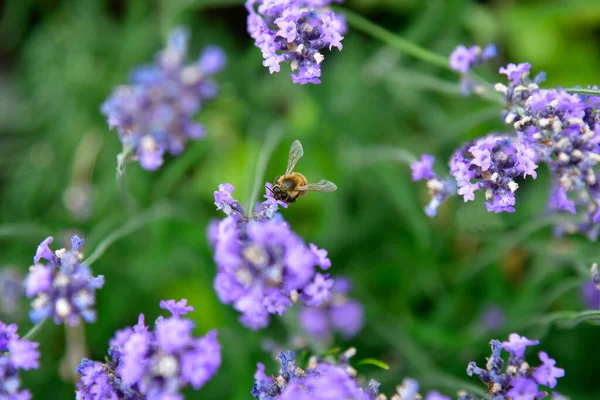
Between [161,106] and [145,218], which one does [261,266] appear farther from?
[145,218]

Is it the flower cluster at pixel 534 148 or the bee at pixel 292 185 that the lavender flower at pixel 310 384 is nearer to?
the bee at pixel 292 185

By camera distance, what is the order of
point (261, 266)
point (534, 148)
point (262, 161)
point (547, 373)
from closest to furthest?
1. point (261, 266)
2. point (547, 373)
3. point (534, 148)
4. point (262, 161)

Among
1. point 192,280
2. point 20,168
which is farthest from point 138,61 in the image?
point 192,280

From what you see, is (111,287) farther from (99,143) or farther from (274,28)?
(274,28)

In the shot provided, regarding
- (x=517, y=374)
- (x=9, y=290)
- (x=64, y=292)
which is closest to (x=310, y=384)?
(x=517, y=374)

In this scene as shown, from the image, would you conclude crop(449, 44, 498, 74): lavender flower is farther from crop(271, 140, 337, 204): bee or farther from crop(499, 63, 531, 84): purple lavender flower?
crop(271, 140, 337, 204): bee

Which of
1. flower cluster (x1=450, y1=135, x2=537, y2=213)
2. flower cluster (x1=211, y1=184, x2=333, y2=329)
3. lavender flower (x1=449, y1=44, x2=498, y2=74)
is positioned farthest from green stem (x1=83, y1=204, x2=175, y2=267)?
lavender flower (x1=449, y1=44, x2=498, y2=74)

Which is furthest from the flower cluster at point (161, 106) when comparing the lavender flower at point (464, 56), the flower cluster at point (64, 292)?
the lavender flower at point (464, 56)
